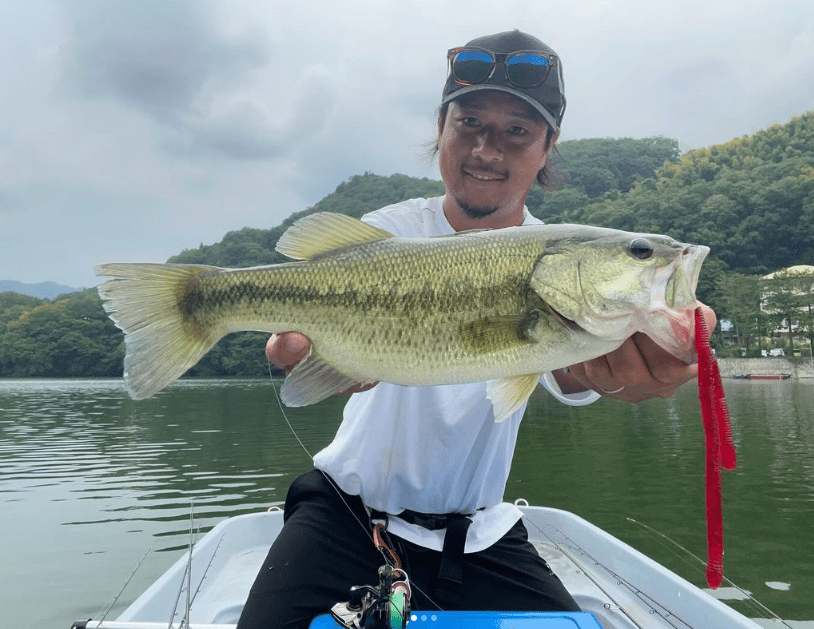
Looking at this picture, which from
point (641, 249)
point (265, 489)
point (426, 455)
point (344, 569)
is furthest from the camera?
point (265, 489)

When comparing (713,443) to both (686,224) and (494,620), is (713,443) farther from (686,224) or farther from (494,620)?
(686,224)

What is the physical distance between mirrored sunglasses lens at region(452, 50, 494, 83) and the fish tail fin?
81.7 inches

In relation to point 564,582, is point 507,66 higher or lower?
higher

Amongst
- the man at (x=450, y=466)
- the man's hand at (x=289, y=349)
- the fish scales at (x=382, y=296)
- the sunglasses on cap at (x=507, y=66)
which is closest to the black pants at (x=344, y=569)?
the man at (x=450, y=466)

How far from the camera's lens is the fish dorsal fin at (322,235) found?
257 centimetres

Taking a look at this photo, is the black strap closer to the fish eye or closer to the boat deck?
the boat deck

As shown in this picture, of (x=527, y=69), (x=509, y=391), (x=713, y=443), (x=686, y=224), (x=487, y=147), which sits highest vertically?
(x=686, y=224)

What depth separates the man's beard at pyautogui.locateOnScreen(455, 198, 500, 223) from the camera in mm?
3623

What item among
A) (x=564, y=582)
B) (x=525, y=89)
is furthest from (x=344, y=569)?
(x=525, y=89)

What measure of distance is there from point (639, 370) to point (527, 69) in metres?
2.09

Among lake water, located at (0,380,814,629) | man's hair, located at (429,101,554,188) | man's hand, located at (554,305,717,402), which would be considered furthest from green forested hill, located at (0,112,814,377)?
man's hand, located at (554,305,717,402)

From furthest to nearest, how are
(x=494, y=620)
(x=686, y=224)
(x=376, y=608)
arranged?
(x=686, y=224) < (x=494, y=620) < (x=376, y=608)

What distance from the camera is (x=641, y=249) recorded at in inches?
90.6

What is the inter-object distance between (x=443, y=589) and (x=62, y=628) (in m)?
6.62
